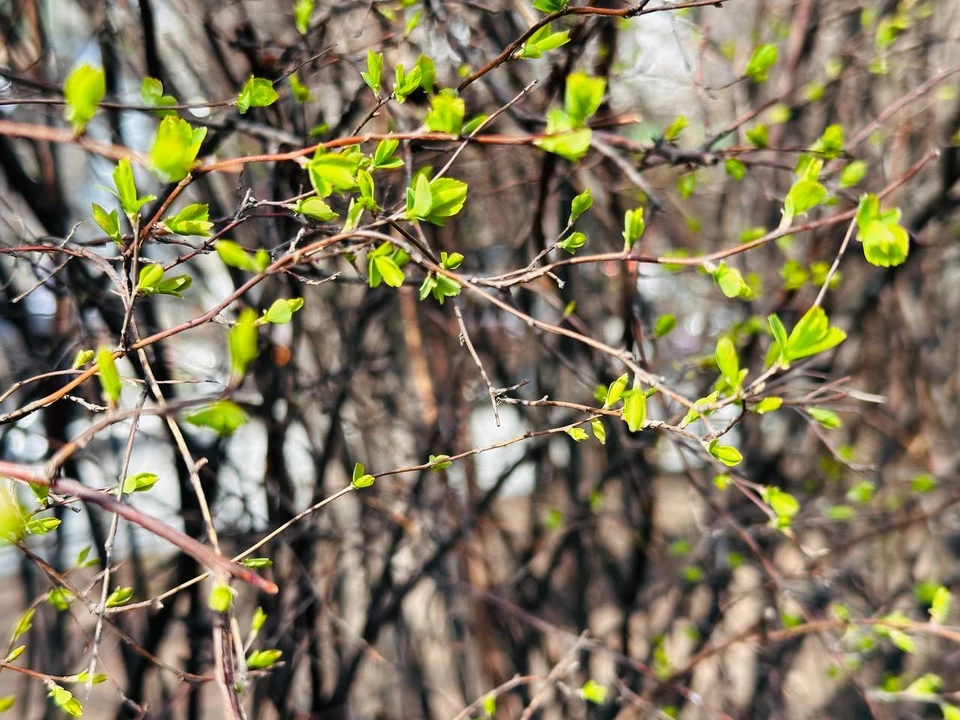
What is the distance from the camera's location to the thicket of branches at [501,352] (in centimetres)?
154

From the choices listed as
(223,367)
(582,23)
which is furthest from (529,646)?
(582,23)

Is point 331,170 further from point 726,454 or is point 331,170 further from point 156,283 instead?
point 726,454

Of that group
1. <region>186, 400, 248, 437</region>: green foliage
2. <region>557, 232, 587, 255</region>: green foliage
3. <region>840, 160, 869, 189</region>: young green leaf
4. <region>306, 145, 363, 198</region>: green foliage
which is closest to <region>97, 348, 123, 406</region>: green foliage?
<region>186, 400, 248, 437</region>: green foliage

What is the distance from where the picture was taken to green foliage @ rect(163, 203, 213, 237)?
3.67 feet

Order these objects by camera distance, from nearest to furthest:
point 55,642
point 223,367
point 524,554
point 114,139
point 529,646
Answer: point 114,139 < point 223,367 < point 55,642 < point 529,646 < point 524,554

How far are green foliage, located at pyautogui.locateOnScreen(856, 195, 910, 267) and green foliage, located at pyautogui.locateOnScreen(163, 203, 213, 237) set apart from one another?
37.9 inches

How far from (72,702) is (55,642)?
1.97 m

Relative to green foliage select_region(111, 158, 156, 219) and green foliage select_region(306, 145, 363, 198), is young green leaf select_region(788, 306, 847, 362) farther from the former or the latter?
green foliage select_region(111, 158, 156, 219)

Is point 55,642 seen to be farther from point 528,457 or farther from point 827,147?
point 827,147

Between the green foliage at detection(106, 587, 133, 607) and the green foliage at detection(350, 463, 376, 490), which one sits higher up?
the green foliage at detection(350, 463, 376, 490)

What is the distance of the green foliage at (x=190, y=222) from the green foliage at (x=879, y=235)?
0.96m

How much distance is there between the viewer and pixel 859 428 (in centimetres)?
367

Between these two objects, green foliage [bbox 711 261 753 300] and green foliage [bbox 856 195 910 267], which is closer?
green foliage [bbox 856 195 910 267]

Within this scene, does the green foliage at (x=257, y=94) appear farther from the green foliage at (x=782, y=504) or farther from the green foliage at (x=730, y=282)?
the green foliage at (x=782, y=504)
